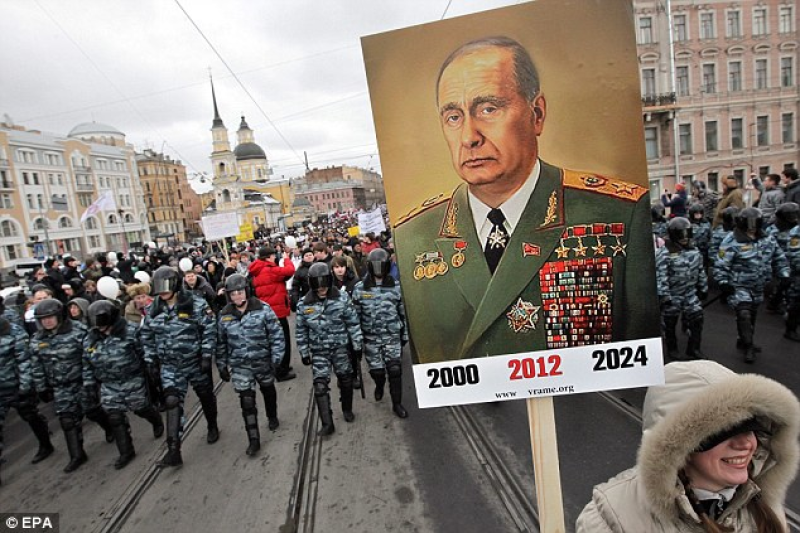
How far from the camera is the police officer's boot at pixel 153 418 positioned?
577cm

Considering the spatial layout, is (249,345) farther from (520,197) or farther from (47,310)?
(520,197)

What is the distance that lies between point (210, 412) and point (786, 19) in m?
43.9

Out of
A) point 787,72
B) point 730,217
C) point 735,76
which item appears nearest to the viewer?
point 730,217

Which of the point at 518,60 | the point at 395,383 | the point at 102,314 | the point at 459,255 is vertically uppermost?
the point at 518,60

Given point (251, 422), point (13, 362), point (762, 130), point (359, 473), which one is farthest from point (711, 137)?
point (13, 362)

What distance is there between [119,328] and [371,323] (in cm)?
310

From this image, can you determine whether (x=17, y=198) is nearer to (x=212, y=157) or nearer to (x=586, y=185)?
(x=212, y=157)

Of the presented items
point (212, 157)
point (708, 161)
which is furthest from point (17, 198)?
point (708, 161)

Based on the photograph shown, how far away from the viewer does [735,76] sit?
32.3 metres

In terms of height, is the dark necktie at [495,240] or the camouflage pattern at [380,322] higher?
the dark necktie at [495,240]

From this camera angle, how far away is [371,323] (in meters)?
6.07

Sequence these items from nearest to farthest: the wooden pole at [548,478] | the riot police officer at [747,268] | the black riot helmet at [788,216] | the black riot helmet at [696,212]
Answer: the wooden pole at [548,478], the riot police officer at [747,268], the black riot helmet at [788,216], the black riot helmet at [696,212]

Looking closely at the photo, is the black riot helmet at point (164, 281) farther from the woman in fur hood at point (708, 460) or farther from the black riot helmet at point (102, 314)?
the woman in fur hood at point (708, 460)

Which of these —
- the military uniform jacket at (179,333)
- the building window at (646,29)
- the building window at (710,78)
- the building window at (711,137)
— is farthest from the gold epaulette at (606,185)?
the building window at (710,78)
